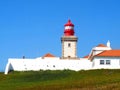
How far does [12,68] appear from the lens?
279 feet

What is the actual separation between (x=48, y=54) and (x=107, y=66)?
53.1 ft

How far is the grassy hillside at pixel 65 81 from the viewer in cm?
5456

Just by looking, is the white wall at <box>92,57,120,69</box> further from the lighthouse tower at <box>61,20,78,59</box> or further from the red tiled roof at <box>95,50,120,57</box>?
the lighthouse tower at <box>61,20,78,59</box>

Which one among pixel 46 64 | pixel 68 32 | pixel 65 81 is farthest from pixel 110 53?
pixel 65 81

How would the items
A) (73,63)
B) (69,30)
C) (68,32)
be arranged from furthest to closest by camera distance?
(69,30) → (68,32) → (73,63)

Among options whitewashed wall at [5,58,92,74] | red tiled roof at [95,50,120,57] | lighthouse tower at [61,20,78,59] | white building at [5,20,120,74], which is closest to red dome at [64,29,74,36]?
lighthouse tower at [61,20,78,59]

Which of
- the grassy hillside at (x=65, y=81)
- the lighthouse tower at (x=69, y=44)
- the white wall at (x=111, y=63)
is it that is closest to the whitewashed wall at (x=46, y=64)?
the white wall at (x=111, y=63)

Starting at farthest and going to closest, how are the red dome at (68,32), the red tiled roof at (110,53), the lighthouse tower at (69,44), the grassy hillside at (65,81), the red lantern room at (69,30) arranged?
the red lantern room at (69,30) → the red dome at (68,32) → the lighthouse tower at (69,44) → the red tiled roof at (110,53) → the grassy hillside at (65,81)

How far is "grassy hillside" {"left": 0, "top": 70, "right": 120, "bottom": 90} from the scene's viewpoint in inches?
2148

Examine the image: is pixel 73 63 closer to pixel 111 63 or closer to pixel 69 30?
pixel 111 63

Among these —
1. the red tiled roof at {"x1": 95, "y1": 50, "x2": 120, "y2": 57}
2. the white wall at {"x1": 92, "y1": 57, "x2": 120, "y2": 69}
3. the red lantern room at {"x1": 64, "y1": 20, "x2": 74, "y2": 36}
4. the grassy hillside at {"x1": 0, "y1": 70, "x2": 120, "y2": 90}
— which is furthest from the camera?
the red lantern room at {"x1": 64, "y1": 20, "x2": 74, "y2": 36}

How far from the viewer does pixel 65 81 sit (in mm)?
62969

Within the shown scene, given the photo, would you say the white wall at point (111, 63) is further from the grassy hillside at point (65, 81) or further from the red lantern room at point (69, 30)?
the red lantern room at point (69, 30)

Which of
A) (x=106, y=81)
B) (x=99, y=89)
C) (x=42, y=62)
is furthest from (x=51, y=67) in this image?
(x=99, y=89)
